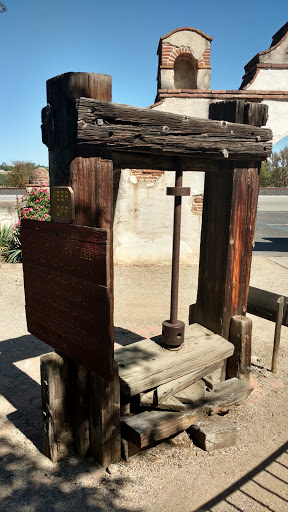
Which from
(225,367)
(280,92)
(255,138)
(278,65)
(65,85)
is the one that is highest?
(278,65)

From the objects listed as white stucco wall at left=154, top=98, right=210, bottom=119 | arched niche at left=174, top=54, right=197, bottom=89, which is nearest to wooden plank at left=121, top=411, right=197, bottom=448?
white stucco wall at left=154, top=98, right=210, bottom=119

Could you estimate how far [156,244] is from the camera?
8.27m

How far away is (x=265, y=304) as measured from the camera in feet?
13.1

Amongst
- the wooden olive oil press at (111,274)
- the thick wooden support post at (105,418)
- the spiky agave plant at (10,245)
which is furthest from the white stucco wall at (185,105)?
the thick wooden support post at (105,418)

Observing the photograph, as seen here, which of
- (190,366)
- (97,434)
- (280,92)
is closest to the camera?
(97,434)

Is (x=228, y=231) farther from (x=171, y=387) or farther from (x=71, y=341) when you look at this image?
(x=71, y=341)

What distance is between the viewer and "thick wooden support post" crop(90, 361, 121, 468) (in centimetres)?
244

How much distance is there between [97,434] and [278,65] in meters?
8.88

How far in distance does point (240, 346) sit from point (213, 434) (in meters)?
0.91

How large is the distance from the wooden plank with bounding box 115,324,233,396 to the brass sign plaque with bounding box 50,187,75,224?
121cm

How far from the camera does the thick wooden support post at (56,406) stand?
2.52m

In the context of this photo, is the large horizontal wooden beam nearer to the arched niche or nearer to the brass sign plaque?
the brass sign plaque

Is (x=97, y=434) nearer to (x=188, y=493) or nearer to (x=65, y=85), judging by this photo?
(x=188, y=493)

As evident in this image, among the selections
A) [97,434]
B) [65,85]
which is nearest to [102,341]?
[97,434]
